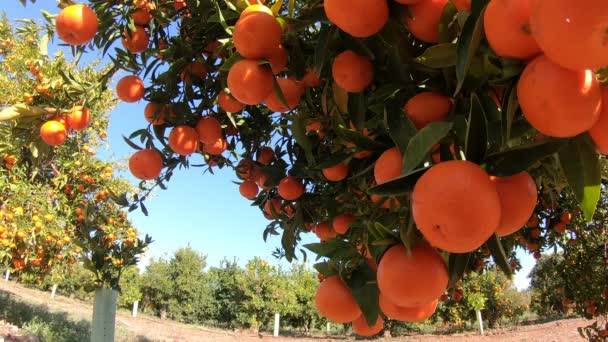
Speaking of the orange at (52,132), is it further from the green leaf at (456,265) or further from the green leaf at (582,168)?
the green leaf at (582,168)

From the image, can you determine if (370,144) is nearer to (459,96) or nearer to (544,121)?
(459,96)

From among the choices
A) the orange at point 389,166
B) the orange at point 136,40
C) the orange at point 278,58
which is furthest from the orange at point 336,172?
the orange at point 136,40

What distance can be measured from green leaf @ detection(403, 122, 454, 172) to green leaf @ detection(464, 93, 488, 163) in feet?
0.12

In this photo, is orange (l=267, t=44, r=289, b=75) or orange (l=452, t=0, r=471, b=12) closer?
orange (l=452, t=0, r=471, b=12)

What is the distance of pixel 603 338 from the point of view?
440 cm

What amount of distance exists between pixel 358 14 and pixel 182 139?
1.14 metres

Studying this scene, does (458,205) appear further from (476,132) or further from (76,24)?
(76,24)

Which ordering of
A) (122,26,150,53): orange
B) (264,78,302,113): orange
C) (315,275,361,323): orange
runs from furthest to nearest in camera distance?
1. (122,26,150,53): orange
2. (264,78,302,113): orange
3. (315,275,361,323): orange

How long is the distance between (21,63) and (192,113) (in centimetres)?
662

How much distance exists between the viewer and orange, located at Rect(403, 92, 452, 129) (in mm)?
794

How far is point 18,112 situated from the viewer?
1796mm

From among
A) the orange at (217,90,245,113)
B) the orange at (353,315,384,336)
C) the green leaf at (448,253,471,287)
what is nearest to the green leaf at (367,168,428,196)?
the green leaf at (448,253,471,287)

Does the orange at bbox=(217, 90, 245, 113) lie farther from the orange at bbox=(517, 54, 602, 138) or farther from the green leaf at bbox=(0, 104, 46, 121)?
the orange at bbox=(517, 54, 602, 138)

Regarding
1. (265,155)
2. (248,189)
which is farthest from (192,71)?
(248,189)
